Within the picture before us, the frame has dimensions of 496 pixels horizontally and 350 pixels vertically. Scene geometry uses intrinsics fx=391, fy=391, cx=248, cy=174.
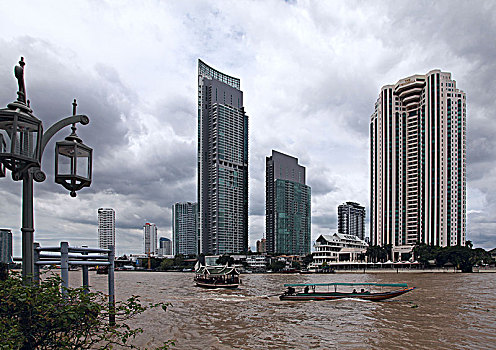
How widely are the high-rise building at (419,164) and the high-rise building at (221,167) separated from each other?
1646 inches

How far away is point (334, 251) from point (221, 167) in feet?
140

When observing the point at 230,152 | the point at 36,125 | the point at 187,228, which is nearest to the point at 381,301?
the point at 36,125

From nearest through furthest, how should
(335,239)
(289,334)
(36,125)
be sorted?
(36,125)
(289,334)
(335,239)

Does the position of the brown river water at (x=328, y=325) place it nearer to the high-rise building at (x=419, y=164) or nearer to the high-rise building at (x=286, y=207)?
the high-rise building at (x=419, y=164)

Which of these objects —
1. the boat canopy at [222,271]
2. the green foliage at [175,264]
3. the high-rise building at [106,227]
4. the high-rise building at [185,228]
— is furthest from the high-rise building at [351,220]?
the boat canopy at [222,271]

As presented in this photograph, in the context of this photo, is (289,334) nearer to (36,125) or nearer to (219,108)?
(36,125)

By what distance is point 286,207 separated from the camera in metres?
140

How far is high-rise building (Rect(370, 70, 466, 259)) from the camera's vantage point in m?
88.0

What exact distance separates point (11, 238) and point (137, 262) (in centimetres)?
13832

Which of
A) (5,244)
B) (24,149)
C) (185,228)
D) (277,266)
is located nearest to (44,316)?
(24,149)

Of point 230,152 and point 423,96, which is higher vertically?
point 423,96

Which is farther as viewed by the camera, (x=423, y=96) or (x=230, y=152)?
(x=230, y=152)

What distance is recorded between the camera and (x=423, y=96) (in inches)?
3782

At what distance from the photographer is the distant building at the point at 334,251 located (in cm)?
9794
